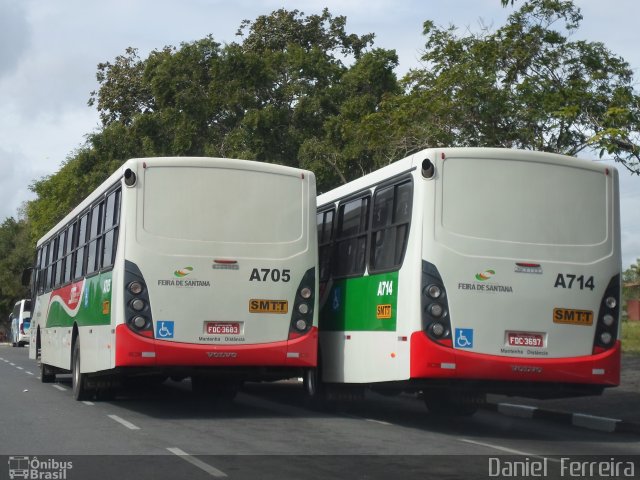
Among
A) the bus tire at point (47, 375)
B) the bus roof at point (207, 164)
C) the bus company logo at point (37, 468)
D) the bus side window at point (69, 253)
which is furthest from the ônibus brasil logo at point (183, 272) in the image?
the bus tire at point (47, 375)

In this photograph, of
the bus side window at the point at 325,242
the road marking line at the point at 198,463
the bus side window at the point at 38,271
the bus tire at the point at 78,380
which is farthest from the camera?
the bus side window at the point at 38,271

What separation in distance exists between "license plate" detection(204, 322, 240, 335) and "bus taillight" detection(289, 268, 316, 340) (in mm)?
737

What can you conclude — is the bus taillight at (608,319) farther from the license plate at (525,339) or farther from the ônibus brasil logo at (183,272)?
the ônibus brasil logo at (183,272)

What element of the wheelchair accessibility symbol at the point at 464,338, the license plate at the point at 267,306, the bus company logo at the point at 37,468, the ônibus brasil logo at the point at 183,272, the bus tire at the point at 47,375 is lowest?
the bus company logo at the point at 37,468

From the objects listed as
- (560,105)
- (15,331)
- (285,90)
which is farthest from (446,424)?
(15,331)

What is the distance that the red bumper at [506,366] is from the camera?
12.8m

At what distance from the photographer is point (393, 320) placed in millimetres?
13555

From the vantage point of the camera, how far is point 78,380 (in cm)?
1758

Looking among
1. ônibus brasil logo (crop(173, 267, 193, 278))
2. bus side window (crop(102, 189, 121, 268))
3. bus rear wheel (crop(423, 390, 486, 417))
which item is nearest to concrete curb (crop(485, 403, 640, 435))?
bus rear wheel (crop(423, 390, 486, 417))

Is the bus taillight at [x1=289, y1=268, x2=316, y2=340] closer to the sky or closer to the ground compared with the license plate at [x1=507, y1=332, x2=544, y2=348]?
closer to the sky

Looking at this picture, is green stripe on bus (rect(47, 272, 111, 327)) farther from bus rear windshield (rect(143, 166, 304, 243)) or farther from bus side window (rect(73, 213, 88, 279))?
bus rear windshield (rect(143, 166, 304, 243))

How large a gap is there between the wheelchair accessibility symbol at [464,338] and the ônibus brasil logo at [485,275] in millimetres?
597

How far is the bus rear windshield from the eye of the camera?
14.8 meters

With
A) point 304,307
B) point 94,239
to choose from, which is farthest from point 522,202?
point 94,239
